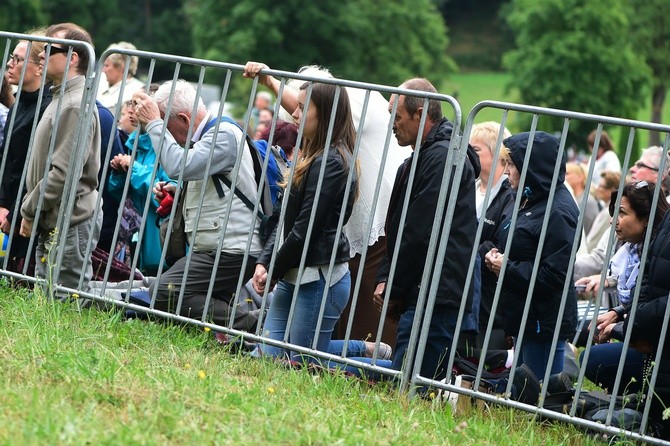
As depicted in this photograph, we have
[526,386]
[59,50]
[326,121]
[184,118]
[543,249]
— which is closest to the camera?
[526,386]

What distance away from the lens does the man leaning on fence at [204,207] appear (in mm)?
6430

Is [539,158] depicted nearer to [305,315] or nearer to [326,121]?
[326,121]

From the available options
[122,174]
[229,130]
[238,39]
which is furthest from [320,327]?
[238,39]

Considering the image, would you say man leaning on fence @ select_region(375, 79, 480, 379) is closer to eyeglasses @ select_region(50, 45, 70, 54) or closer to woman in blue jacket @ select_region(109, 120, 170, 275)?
woman in blue jacket @ select_region(109, 120, 170, 275)

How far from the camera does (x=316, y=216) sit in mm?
6145

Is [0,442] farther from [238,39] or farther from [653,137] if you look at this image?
[238,39]

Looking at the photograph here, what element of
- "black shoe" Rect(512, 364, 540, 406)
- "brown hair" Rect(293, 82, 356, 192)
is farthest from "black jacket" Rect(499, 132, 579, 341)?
"brown hair" Rect(293, 82, 356, 192)

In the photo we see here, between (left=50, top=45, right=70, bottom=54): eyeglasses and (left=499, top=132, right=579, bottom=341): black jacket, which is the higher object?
(left=50, top=45, right=70, bottom=54): eyeglasses

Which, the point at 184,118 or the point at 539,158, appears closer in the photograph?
the point at 539,158

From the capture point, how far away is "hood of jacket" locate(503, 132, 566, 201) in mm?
5941

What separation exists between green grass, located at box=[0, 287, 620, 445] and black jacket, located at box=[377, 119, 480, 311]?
22.6 inches

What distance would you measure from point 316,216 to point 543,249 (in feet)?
3.89

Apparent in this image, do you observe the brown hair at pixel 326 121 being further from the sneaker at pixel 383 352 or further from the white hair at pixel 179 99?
the sneaker at pixel 383 352

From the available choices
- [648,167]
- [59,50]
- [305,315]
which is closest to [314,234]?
[305,315]
